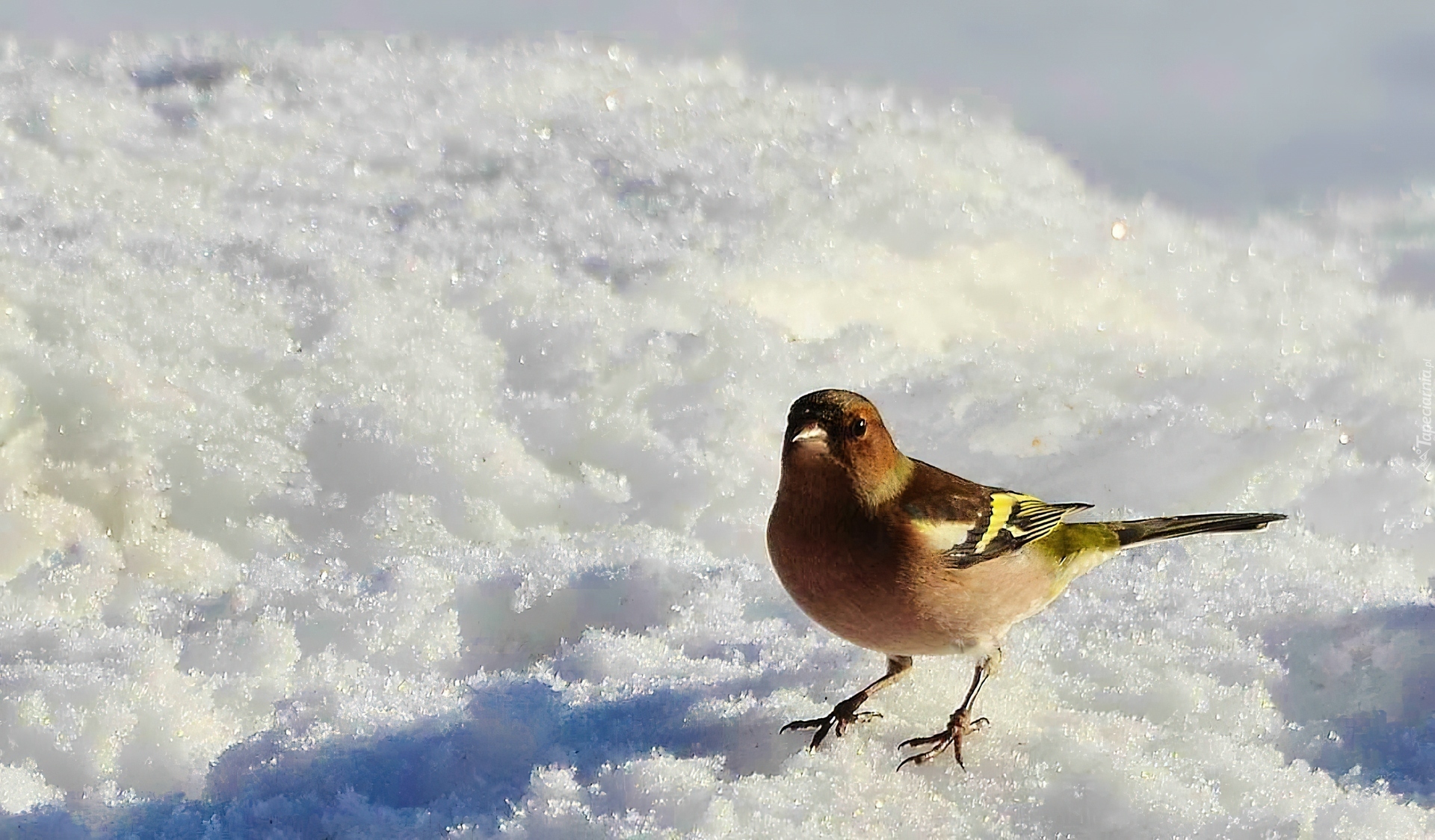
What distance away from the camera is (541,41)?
20.7 ft

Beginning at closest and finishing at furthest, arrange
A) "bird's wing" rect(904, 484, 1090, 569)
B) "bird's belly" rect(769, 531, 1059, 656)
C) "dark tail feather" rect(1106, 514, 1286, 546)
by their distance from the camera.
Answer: "bird's belly" rect(769, 531, 1059, 656)
"bird's wing" rect(904, 484, 1090, 569)
"dark tail feather" rect(1106, 514, 1286, 546)

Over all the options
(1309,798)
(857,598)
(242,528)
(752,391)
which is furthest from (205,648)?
(1309,798)

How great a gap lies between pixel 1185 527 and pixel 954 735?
94cm

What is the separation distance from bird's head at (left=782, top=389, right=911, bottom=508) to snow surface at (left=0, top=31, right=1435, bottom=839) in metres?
0.54

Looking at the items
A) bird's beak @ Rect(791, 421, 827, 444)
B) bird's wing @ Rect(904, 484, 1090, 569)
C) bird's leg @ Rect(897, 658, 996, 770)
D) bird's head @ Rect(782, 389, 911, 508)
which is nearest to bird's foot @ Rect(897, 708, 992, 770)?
bird's leg @ Rect(897, 658, 996, 770)

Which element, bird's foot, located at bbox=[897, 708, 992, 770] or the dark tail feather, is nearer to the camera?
bird's foot, located at bbox=[897, 708, 992, 770]

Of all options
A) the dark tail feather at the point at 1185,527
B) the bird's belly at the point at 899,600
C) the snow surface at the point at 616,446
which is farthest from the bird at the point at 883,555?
the dark tail feather at the point at 1185,527

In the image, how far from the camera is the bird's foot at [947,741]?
8.78 feet

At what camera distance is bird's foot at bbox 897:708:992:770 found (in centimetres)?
268

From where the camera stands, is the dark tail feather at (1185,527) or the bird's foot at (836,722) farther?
the dark tail feather at (1185,527)

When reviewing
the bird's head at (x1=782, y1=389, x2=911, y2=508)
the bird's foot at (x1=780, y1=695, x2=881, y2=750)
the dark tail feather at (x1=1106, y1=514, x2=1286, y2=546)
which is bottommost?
the bird's foot at (x1=780, y1=695, x2=881, y2=750)

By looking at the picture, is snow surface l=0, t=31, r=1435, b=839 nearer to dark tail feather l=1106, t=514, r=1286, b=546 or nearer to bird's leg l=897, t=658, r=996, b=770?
bird's leg l=897, t=658, r=996, b=770

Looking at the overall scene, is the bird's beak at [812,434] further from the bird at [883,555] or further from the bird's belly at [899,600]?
the bird's belly at [899,600]

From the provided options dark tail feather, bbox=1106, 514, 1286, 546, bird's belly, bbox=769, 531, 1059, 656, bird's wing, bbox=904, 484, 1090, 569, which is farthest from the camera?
dark tail feather, bbox=1106, 514, 1286, 546
